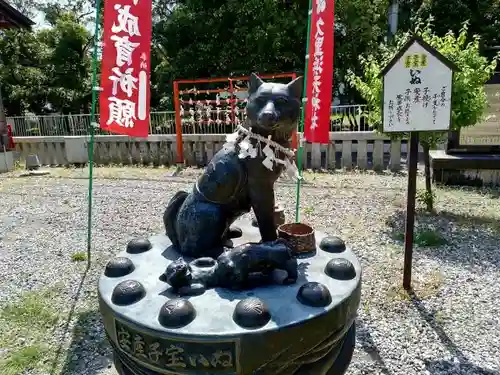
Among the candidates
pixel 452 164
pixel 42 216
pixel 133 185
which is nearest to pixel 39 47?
pixel 133 185

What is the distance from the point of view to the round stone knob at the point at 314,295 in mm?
2006

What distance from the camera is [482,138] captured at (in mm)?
8242

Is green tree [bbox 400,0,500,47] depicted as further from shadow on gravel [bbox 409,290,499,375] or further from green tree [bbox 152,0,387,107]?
shadow on gravel [bbox 409,290,499,375]

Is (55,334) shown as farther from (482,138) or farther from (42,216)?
(482,138)

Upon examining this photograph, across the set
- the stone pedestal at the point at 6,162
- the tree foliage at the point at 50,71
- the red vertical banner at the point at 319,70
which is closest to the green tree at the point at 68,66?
the tree foliage at the point at 50,71

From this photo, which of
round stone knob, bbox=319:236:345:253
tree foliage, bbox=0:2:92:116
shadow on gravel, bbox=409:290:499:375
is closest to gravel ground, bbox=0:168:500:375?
shadow on gravel, bbox=409:290:499:375

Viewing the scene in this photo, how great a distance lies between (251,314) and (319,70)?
4.62m

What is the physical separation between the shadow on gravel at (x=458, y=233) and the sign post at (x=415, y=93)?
136cm

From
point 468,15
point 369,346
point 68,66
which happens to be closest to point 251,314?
point 369,346

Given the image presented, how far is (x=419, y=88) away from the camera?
4004 mm

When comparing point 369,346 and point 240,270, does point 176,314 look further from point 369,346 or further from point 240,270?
point 369,346

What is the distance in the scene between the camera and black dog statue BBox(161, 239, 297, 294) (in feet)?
7.02

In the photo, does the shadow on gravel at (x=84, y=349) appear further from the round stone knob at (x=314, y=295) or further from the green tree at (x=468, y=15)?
the green tree at (x=468, y=15)

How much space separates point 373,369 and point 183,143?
903 cm
